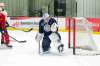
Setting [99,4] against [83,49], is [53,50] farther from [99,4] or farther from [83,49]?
[99,4]

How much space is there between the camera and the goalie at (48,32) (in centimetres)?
804

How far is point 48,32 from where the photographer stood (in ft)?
26.8

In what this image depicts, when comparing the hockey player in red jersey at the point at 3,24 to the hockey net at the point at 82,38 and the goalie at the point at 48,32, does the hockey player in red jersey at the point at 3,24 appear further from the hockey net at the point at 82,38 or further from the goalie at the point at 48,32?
the hockey net at the point at 82,38

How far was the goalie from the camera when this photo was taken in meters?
8.04

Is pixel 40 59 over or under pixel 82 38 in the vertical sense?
under

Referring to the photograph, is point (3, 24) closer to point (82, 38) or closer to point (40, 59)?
point (40, 59)

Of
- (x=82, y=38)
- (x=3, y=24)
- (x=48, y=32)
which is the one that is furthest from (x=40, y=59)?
(x=3, y=24)

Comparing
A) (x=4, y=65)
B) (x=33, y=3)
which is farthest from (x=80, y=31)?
(x=33, y=3)

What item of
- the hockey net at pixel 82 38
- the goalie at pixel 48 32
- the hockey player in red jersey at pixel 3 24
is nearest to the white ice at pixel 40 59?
the goalie at pixel 48 32

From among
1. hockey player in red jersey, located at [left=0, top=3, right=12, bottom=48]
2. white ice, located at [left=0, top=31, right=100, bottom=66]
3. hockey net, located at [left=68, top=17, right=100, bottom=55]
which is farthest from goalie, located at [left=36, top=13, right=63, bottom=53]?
hockey player in red jersey, located at [left=0, top=3, right=12, bottom=48]

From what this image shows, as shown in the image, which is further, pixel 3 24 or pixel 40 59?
pixel 3 24

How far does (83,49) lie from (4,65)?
272cm

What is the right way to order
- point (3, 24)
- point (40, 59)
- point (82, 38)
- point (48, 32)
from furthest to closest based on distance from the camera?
1. point (3, 24)
2. point (82, 38)
3. point (48, 32)
4. point (40, 59)

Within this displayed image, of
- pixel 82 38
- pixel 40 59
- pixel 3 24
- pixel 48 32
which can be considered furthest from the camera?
pixel 3 24
